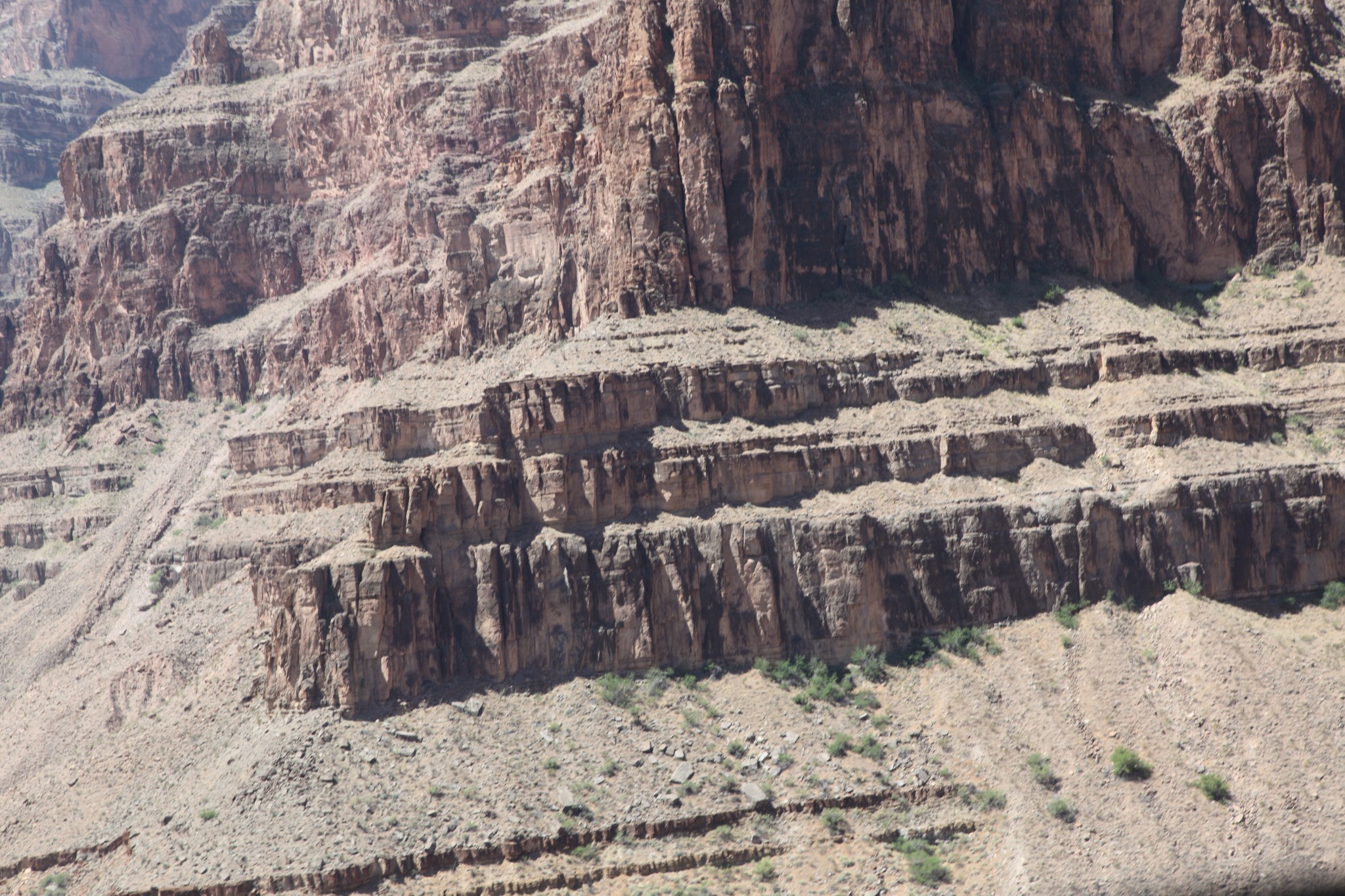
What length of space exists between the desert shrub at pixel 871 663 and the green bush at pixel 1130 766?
→ 12822mm

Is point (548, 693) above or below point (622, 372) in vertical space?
below

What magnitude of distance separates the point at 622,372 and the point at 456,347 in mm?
34698

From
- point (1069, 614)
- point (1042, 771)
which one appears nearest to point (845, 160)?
point (1069, 614)

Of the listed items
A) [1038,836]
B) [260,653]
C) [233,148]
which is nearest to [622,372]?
[260,653]

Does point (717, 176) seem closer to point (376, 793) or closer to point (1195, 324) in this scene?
point (1195, 324)

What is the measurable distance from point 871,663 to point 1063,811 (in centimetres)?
1390

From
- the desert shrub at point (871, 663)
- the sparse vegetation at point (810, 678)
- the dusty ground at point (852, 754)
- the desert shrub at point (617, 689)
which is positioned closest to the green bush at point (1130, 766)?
the dusty ground at point (852, 754)

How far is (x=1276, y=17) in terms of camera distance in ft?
359

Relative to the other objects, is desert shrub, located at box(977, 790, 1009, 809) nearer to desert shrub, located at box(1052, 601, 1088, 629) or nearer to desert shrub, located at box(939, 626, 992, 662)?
desert shrub, located at box(939, 626, 992, 662)

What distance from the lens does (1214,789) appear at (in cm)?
7400

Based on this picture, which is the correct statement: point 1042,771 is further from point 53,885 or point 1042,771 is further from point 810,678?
point 53,885

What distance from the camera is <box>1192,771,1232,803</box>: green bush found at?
2913 inches

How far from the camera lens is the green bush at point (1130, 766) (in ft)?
248

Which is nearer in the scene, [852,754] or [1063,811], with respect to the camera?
[1063,811]
